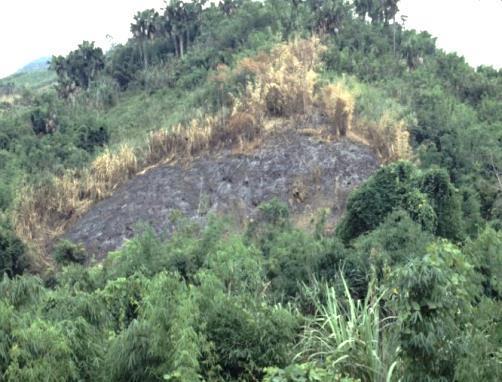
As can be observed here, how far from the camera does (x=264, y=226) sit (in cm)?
2058

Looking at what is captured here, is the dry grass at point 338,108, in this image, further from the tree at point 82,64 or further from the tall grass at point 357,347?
the tree at point 82,64

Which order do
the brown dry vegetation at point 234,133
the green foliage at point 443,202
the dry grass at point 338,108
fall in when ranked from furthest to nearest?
the dry grass at point 338,108
the brown dry vegetation at point 234,133
the green foliage at point 443,202

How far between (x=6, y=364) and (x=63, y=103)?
3180 cm

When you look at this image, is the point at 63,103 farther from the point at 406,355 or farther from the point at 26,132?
the point at 406,355

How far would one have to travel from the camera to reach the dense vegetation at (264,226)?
24.4ft

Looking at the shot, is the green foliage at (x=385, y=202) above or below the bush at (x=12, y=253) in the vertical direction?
above

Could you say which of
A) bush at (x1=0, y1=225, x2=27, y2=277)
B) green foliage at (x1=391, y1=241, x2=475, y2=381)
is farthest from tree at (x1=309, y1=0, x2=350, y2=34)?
green foliage at (x1=391, y1=241, x2=475, y2=381)

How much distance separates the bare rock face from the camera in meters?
24.2

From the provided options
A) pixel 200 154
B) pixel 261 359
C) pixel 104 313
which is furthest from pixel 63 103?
pixel 261 359

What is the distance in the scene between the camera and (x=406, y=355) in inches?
262

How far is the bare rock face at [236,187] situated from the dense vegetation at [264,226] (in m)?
1.01

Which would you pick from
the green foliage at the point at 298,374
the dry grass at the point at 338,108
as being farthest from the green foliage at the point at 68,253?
the green foliage at the point at 298,374

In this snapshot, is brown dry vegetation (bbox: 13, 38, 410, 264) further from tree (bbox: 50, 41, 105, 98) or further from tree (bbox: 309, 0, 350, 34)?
tree (bbox: 50, 41, 105, 98)

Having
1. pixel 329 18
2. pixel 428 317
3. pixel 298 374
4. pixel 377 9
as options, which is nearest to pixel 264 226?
pixel 428 317
